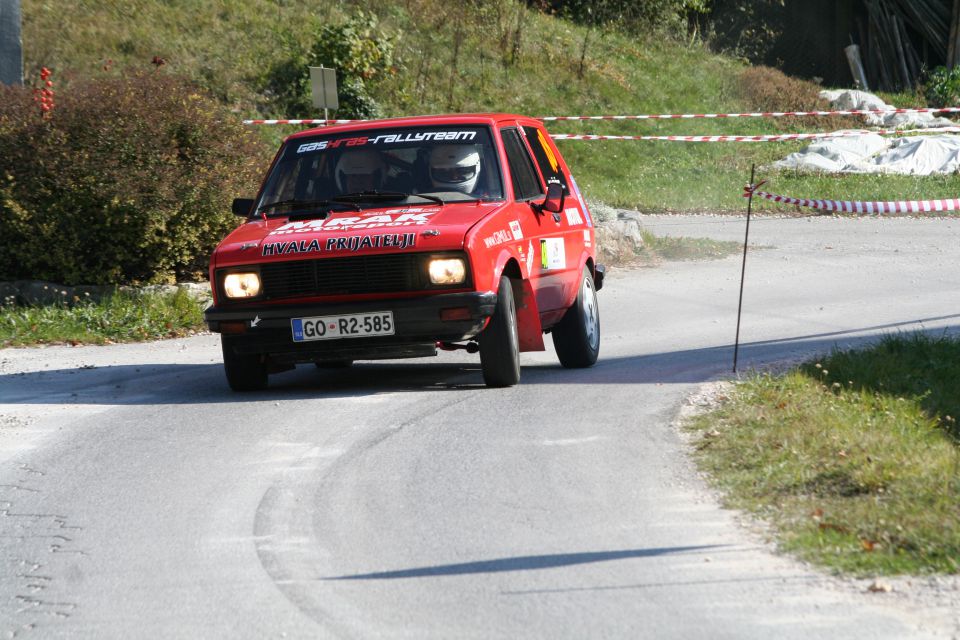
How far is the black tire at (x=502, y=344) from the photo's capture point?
823 cm

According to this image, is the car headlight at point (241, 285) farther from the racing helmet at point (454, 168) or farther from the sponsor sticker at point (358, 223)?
the racing helmet at point (454, 168)

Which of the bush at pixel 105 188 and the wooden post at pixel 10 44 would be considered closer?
the bush at pixel 105 188

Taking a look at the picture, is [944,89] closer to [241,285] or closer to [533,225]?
[533,225]

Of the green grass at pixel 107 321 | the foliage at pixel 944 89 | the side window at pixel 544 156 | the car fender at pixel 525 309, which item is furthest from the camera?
the foliage at pixel 944 89

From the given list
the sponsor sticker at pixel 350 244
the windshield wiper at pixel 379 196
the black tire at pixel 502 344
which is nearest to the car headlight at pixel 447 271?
the sponsor sticker at pixel 350 244

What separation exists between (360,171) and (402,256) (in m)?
1.26

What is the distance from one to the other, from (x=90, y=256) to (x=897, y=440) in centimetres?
907

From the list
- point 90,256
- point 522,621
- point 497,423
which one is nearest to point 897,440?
point 497,423

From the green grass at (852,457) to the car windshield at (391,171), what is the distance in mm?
2322

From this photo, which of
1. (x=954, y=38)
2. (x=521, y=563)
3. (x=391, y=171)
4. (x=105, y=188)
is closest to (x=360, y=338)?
(x=391, y=171)

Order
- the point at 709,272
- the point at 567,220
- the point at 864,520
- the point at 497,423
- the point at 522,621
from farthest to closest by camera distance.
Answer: the point at 709,272 → the point at 567,220 → the point at 497,423 → the point at 864,520 → the point at 522,621

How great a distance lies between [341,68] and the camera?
82.4 feet

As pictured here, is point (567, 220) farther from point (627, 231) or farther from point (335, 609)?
point (627, 231)

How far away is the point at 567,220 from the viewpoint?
10.0 m
